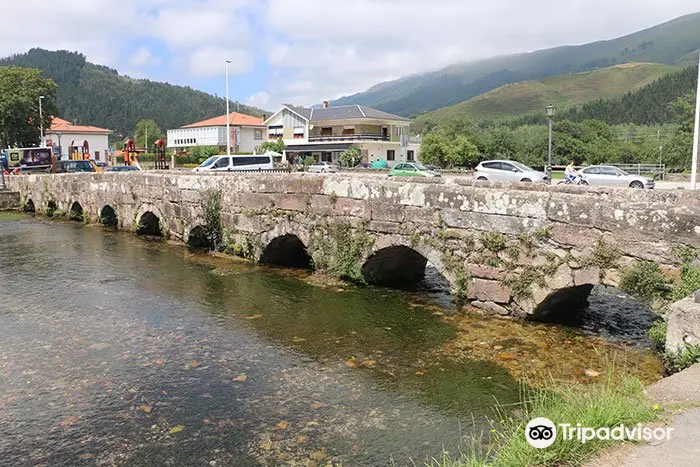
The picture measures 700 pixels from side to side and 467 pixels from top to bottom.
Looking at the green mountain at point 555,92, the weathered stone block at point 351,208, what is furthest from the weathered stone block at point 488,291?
the green mountain at point 555,92

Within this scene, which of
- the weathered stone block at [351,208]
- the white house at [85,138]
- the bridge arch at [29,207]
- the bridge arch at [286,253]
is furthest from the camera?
the white house at [85,138]

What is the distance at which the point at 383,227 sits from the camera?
32.7 feet

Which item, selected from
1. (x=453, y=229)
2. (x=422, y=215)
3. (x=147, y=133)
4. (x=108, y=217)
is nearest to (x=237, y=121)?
(x=147, y=133)

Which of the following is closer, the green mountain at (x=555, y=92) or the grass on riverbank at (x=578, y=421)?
the grass on riverbank at (x=578, y=421)

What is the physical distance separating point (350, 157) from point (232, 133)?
2673 centimetres

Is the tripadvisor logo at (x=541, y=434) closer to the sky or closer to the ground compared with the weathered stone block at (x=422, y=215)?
closer to the ground

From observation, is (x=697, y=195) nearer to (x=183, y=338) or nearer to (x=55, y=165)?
(x=183, y=338)

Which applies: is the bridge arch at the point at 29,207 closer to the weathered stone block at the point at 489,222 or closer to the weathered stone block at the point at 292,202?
the weathered stone block at the point at 292,202

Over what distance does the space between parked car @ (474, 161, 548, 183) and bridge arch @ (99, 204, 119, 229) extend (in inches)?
614

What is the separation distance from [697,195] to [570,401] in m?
4.69

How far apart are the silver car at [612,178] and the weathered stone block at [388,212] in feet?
60.4

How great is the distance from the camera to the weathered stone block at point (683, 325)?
563cm

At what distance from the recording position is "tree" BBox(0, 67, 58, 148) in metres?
54.3

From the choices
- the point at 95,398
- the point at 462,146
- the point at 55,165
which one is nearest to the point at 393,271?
the point at 95,398
